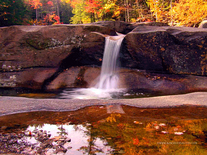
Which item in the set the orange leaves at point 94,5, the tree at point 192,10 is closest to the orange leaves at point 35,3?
the orange leaves at point 94,5

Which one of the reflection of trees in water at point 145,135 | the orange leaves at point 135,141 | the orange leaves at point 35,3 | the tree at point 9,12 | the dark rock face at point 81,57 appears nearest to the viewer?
the reflection of trees in water at point 145,135

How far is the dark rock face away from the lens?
312 inches

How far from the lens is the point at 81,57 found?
9.38 metres

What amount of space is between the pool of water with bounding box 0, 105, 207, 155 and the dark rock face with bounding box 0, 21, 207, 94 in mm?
4435

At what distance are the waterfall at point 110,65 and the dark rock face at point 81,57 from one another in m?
0.28

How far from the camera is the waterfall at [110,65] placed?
8672mm

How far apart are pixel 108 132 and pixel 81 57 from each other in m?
7.05

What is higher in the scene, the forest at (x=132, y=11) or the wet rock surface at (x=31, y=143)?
the forest at (x=132, y=11)

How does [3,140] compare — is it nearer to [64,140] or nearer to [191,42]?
[64,140]

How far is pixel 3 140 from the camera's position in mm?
2512

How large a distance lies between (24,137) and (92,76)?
652cm

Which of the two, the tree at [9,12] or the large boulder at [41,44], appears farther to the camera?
the tree at [9,12]

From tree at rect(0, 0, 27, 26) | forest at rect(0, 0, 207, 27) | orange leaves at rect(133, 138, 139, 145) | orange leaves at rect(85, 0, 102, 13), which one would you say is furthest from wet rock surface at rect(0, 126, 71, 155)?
orange leaves at rect(85, 0, 102, 13)

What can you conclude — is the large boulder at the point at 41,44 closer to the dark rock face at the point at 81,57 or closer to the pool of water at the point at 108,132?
the dark rock face at the point at 81,57
